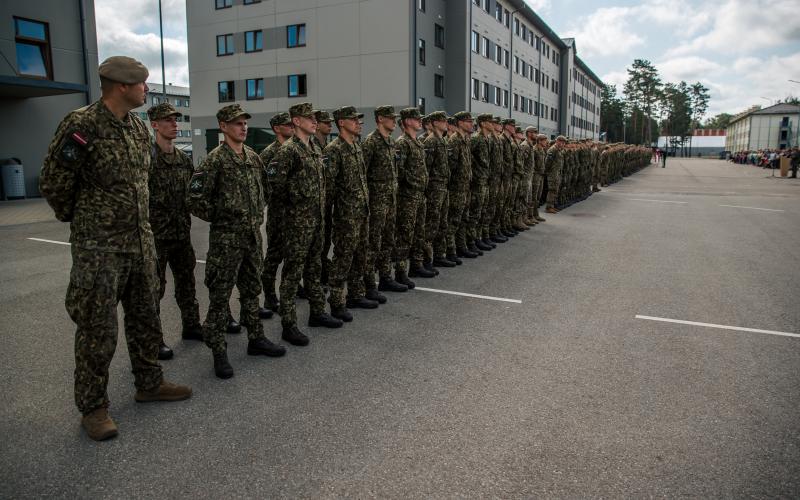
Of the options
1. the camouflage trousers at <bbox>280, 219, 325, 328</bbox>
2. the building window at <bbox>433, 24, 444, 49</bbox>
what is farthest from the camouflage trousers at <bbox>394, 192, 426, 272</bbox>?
the building window at <bbox>433, 24, 444, 49</bbox>

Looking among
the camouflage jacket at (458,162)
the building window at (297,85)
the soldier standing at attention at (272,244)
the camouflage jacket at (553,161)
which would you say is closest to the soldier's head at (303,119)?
the soldier standing at attention at (272,244)

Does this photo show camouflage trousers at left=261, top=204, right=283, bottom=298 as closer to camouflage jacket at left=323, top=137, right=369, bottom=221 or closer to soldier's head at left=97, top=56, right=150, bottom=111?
camouflage jacket at left=323, top=137, right=369, bottom=221

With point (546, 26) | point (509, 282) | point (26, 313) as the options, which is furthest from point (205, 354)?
point (546, 26)

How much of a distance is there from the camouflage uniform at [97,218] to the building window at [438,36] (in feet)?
114

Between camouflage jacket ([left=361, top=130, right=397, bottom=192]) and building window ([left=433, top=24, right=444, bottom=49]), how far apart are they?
31.3m

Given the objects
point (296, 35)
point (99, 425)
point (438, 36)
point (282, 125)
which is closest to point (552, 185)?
point (282, 125)

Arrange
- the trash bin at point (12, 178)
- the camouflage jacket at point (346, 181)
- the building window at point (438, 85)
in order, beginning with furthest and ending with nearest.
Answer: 1. the building window at point (438, 85)
2. the trash bin at point (12, 178)
3. the camouflage jacket at point (346, 181)

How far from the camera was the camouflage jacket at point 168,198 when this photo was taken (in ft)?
16.9

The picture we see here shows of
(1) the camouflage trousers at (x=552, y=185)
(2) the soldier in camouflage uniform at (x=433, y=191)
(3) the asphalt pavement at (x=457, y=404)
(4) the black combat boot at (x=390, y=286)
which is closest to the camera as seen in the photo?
(3) the asphalt pavement at (x=457, y=404)

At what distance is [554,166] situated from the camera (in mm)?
15328

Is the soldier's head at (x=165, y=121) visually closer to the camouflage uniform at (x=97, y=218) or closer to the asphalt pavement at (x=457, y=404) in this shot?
the camouflage uniform at (x=97, y=218)

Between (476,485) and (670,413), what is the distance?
1673mm

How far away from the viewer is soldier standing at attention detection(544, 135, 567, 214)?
15219 millimetres

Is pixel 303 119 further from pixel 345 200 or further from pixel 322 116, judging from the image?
pixel 322 116
